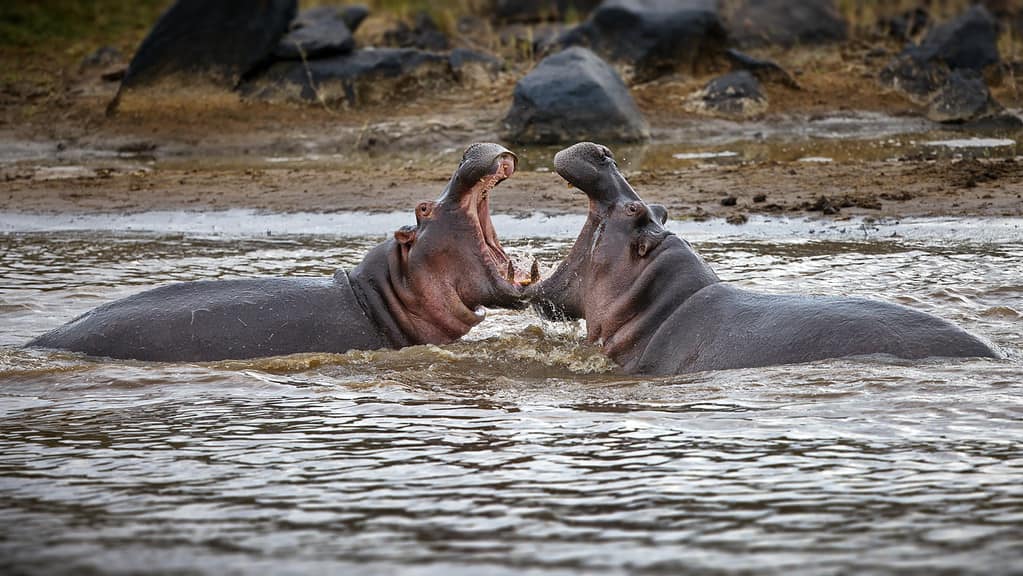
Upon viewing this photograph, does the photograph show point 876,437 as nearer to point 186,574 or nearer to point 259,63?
point 186,574

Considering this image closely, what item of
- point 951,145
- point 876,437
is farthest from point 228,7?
point 876,437

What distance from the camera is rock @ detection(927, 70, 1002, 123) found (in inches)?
682

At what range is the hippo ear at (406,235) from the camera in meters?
7.09

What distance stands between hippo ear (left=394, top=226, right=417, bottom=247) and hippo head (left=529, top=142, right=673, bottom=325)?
31.8 inches

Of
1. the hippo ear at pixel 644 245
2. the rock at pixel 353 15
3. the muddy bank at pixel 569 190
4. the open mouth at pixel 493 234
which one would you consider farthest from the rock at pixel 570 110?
the hippo ear at pixel 644 245

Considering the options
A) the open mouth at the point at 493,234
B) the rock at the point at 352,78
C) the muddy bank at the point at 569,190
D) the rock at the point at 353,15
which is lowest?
the muddy bank at the point at 569,190

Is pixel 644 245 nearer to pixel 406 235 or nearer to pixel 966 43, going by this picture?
pixel 406 235

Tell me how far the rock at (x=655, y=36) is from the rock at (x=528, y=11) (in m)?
Answer: 4.30

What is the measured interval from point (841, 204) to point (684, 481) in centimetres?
734

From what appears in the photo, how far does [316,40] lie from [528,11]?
611 centimetres

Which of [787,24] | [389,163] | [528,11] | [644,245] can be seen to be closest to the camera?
[644,245]

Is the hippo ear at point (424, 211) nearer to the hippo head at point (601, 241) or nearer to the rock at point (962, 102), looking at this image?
the hippo head at point (601, 241)

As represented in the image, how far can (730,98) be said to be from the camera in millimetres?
17797

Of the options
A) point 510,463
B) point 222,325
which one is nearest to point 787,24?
point 222,325
